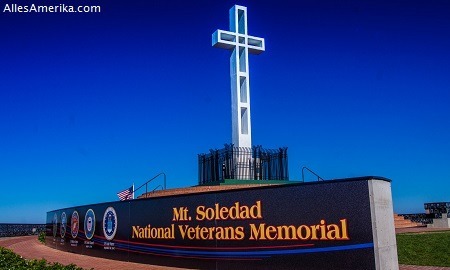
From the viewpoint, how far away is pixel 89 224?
52.9 ft

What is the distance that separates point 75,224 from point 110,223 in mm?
3559

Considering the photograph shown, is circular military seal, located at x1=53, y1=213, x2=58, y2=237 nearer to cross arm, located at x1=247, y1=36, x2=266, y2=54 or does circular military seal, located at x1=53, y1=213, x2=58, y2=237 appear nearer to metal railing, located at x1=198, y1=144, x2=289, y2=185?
metal railing, located at x1=198, y1=144, x2=289, y2=185

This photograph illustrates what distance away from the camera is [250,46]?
23.5 metres

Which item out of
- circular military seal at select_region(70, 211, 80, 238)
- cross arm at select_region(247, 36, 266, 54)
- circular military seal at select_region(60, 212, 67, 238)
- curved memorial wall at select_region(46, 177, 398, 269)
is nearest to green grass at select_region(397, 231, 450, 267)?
curved memorial wall at select_region(46, 177, 398, 269)

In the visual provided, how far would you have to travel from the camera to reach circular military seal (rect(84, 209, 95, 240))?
1582cm

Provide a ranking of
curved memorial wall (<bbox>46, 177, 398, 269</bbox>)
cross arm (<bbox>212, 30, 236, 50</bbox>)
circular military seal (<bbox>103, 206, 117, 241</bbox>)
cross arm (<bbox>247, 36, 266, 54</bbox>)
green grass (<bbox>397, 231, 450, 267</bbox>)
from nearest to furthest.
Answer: curved memorial wall (<bbox>46, 177, 398, 269</bbox>) → green grass (<bbox>397, 231, 450, 267</bbox>) → circular military seal (<bbox>103, 206, 117, 241</bbox>) → cross arm (<bbox>212, 30, 236, 50</bbox>) → cross arm (<bbox>247, 36, 266, 54</bbox>)

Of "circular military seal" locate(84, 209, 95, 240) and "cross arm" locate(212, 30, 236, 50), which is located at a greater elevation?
"cross arm" locate(212, 30, 236, 50)

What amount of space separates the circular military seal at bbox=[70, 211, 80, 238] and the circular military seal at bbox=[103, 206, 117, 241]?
271cm

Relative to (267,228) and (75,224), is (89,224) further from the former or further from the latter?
(267,228)

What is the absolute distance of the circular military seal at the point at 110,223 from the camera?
1446 cm

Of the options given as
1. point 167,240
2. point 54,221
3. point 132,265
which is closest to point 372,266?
point 167,240

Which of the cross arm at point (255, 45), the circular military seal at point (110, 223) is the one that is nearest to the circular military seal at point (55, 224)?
the circular military seal at point (110, 223)

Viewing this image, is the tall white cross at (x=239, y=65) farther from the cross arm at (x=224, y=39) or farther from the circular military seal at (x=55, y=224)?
the circular military seal at (x=55, y=224)

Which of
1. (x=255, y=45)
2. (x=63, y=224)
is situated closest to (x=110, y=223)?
(x=63, y=224)
